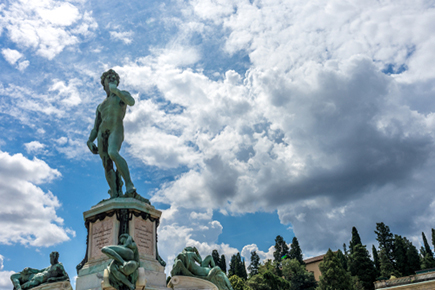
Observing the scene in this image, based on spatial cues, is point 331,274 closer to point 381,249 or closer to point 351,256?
point 351,256

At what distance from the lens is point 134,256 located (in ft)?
31.1

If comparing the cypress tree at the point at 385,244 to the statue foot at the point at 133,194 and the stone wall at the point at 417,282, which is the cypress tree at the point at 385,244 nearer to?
the stone wall at the point at 417,282

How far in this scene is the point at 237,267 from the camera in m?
86.8

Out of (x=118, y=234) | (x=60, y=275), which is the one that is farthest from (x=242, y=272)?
(x=118, y=234)

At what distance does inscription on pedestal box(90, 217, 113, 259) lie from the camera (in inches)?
455

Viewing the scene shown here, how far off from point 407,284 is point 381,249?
3921 cm

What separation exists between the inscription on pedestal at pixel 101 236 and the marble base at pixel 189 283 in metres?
2.40

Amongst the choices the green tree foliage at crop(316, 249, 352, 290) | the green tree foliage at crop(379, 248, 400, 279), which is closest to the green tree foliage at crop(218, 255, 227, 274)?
the green tree foliage at crop(316, 249, 352, 290)

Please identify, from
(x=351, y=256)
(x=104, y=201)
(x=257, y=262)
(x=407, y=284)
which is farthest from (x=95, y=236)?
(x=257, y=262)

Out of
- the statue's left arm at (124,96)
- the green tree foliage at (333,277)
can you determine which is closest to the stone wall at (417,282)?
the green tree foliage at (333,277)

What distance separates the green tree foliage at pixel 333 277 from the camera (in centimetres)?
5991

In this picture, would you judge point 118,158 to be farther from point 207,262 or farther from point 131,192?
point 207,262

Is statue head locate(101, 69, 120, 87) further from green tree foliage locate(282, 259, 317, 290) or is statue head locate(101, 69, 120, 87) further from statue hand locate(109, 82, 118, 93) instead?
green tree foliage locate(282, 259, 317, 290)

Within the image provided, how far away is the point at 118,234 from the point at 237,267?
8005cm
